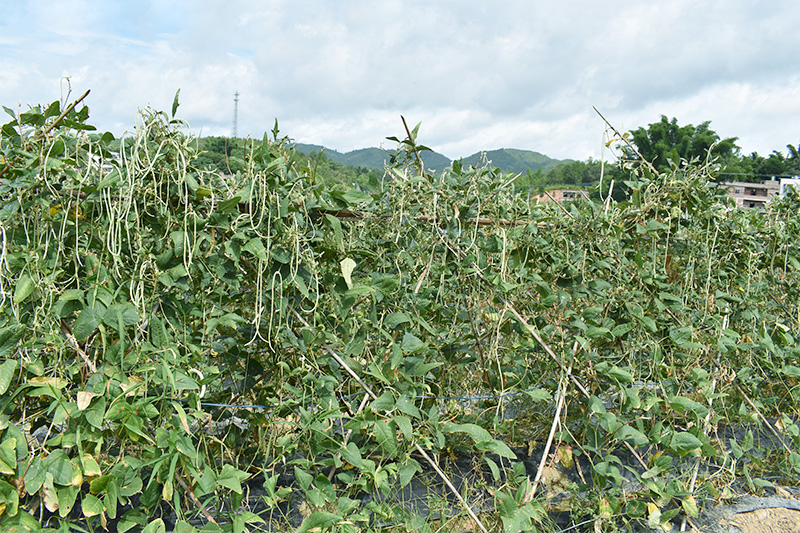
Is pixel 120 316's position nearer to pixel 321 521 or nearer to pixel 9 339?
pixel 9 339

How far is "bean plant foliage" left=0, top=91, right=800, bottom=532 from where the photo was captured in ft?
5.33

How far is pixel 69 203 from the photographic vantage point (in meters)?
1.61

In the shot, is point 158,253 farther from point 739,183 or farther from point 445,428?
point 739,183

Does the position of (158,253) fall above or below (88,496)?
above

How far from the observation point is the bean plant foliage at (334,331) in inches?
63.9

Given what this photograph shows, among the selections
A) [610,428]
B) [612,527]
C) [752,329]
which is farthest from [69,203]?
[752,329]

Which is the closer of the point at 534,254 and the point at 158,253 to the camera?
the point at 158,253

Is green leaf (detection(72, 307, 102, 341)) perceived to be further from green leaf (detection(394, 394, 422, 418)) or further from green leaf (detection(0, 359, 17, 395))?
green leaf (detection(394, 394, 422, 418))

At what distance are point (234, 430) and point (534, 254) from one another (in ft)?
4.60

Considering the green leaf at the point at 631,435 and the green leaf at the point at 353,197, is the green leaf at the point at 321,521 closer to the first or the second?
the green leaf at the point at 353,197

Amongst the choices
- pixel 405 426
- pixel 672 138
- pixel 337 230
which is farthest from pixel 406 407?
pixel 672 138

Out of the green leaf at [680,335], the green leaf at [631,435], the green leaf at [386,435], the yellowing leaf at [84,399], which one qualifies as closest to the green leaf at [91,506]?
the yellowing leaf at [84,399]

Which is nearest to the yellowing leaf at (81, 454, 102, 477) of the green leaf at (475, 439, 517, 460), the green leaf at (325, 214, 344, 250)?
the green leaf at (325, 214, 344, 250)

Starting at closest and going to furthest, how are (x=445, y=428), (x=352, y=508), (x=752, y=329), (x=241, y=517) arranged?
1. (x=241, y=517)
2. (x=352, y=508)
3. (x=445, y=428)
4. (x=752, y=329)
